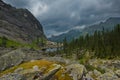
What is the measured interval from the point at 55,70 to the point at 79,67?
12.0 ft

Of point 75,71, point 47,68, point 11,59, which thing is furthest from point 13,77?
point 75,71

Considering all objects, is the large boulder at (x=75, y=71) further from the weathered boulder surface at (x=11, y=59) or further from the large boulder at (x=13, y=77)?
the weathered boulder surface at (x=11, y=59)

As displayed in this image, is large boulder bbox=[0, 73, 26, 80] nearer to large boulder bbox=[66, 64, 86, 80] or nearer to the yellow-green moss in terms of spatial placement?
the yellow-green moss

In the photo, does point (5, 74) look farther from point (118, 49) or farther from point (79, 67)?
point (118, 49)

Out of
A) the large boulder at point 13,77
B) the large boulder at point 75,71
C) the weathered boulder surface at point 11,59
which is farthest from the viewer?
the weathered boulder surface at point 11,59

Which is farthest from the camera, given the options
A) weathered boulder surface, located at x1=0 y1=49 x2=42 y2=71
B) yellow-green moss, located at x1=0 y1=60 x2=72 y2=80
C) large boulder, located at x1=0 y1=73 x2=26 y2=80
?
weathered boulder surface, located at x1=0 y1=49 x2=42 y2=71

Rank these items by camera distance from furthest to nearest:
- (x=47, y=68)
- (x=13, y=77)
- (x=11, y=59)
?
(x=11, y=59), (x=47, y=68), (x=13, y=77)

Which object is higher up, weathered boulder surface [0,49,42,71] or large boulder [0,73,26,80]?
weathered boulder surface [0,49,42,71]

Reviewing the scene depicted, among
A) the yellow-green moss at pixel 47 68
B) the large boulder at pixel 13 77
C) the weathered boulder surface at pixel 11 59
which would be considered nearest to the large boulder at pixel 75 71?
the yellow-green moss at pixel 47 68

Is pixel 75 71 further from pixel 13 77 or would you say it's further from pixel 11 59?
pixel 11 59

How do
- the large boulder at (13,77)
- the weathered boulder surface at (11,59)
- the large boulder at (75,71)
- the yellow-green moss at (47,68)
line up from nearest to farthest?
the large boulder at (13,77), the yellow-green moss at (47,68), the large boulder at (75,71), the weathered boulder surface at (11,59)

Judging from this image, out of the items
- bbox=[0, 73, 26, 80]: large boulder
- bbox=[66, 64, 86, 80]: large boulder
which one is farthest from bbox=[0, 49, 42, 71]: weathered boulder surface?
bbox=[66, 64, 86, 80]: large boulder

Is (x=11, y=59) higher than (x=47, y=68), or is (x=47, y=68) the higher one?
(x=11, y=59)

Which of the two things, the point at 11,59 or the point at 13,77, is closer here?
the point at 13,77
